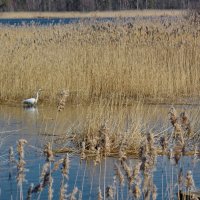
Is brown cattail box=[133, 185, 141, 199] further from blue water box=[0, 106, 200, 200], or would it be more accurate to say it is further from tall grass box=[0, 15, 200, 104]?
tall grass box=[0, 15, 200, 104]

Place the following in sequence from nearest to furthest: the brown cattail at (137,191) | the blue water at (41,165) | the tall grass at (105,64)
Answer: the brown cattail at (137,191) < the blue water at (41,165) < the tall grass at (105,64)

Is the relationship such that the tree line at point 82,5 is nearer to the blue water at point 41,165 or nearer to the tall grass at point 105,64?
the tall grass at point 105,64

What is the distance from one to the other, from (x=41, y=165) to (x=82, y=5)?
140 feet

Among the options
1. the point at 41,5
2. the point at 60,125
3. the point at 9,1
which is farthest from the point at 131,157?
the point at 41,5

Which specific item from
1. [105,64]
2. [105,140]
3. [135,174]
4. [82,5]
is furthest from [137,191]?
[82,5]

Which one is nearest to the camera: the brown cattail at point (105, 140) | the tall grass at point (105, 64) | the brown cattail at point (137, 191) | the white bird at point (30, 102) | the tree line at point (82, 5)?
the brown cattail at point (137, 191)

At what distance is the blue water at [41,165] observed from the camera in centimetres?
579

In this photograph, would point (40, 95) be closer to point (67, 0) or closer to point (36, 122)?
point (36, 122)

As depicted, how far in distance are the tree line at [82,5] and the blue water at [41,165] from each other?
32.1 m

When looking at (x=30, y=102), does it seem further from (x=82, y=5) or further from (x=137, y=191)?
(x=82, y=5)

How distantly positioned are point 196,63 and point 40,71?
2.34 metres

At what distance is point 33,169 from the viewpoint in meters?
6.65

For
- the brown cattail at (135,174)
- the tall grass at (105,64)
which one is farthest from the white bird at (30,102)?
the brown cattail at (135,174)

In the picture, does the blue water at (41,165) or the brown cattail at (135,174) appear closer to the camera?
the brown cattail at (135,174)
